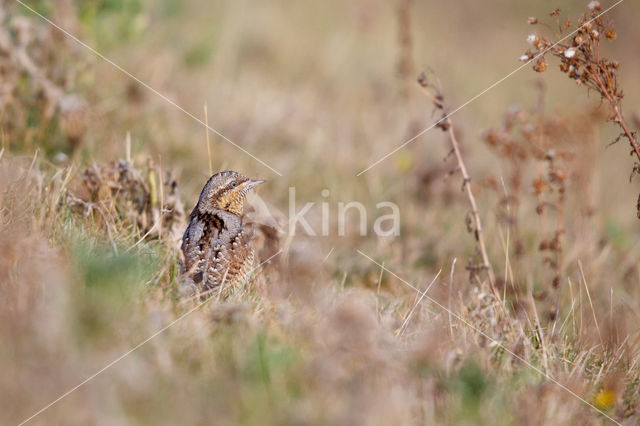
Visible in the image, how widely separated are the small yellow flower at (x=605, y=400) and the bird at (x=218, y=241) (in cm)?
210

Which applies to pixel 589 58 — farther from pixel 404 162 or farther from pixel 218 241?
pixel 404 162

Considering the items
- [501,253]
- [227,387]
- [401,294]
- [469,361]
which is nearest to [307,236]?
[401,294]

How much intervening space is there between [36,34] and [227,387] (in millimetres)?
5105

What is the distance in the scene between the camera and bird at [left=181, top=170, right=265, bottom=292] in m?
4.11

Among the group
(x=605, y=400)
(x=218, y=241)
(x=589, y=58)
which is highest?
(x=589, y=58)

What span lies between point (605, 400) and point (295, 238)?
3.05 meters

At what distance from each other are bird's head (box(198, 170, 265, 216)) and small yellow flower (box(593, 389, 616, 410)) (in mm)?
2557

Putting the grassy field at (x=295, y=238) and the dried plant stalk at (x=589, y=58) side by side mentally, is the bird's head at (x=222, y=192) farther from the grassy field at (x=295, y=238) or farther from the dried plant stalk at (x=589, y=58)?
the dried plant stalk at (x=589, y=58)

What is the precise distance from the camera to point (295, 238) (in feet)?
19.7

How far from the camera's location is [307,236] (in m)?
6.20

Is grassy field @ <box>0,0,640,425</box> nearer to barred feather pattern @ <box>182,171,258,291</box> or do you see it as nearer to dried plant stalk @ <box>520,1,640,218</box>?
dried plant stalk @ <box>520,1,640,218</box>

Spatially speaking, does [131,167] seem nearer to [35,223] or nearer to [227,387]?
[35,223]

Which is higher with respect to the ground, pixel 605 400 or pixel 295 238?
pixel 295 238

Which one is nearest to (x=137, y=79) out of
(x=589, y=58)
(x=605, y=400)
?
(x=589, y=58)
